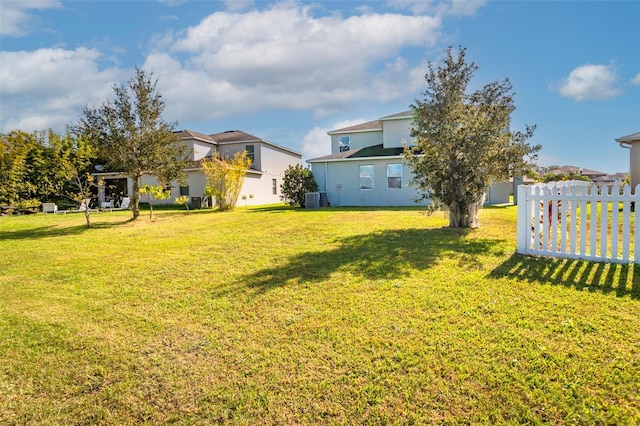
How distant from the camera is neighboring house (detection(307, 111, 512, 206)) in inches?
822

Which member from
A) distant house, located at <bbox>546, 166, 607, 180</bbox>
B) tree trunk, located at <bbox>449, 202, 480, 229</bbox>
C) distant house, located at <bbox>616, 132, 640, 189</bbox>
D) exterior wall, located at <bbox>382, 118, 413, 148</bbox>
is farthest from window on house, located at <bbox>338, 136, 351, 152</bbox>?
distant house, located at <bbox>546, 166, 607, 180</bbox>

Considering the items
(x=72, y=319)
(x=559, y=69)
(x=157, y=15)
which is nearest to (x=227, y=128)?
(x=157, y=15)

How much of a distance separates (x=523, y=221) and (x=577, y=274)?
5.19 feet

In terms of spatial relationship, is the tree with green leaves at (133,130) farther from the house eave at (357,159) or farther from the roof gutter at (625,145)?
the roof gutter at (625,145)

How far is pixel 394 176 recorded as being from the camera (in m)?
21.1

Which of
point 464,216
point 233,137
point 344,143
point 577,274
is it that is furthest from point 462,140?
point 233,137

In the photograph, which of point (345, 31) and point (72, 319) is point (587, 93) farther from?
point (72, 319)

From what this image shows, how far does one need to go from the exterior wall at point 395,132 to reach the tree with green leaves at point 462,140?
1204 cm

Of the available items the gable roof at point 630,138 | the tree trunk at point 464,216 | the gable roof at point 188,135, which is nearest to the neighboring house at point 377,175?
the gable roof at point 630,138

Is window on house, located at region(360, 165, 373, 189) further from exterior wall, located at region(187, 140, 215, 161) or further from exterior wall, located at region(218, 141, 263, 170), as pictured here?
exterior wall, located at region(187, 140, 215, 161)

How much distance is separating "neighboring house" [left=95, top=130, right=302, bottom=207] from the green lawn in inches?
770

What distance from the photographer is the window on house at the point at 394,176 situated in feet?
69.0

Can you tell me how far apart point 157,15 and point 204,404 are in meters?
13.1

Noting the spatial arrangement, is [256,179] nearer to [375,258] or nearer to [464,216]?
[464,216]
